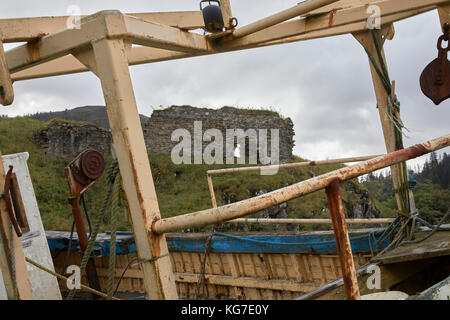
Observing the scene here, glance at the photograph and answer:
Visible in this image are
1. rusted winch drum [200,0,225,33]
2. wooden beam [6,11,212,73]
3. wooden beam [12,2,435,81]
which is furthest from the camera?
wooden beam [12,2,435,81]

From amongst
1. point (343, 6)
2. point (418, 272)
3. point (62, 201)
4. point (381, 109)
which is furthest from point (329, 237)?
point (62, 201)

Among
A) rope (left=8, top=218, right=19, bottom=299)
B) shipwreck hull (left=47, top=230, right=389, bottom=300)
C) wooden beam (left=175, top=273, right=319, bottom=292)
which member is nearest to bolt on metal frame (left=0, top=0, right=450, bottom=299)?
rope (left=8, top=218, right=19, bottom=299)

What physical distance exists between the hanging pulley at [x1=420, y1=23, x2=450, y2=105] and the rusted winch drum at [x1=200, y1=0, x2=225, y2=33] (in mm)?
1682

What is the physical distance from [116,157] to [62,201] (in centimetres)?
1267

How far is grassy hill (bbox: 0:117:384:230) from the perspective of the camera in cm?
1341

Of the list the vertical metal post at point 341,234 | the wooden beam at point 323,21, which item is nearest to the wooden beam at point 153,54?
the wooden beam at point 323,21

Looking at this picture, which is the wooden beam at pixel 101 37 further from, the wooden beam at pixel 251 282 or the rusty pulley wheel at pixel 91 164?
the wooden beam at pixel 251 282

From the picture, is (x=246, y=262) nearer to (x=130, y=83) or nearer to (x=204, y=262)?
(x=204, y=262)

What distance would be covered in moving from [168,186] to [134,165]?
550 inches

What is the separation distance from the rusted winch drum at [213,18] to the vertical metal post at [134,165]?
1.06m

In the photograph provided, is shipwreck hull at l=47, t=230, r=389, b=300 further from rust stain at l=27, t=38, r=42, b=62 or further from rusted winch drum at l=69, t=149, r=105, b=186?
rust stain at l=27, t=38, r=42, b=62

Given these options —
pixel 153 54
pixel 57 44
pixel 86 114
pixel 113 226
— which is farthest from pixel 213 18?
pixel 86 114

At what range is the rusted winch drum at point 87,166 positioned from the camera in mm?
4082

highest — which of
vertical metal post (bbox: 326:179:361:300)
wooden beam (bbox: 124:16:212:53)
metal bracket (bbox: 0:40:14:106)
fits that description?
wooden beam (bbox: 124:16:212:53)
